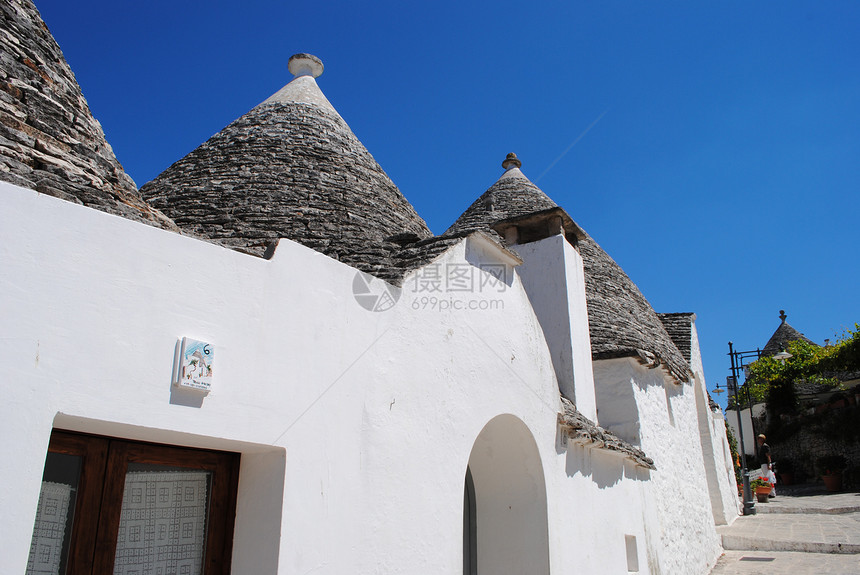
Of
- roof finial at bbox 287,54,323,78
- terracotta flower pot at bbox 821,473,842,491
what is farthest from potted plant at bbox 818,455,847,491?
roof finial at bbox 287,54,323,78

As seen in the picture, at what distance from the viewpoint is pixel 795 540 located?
35.8 feet

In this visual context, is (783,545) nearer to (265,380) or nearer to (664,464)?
(664,464)

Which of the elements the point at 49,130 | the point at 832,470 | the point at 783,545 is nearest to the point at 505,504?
the point at 49,130

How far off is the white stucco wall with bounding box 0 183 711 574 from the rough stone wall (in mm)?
714

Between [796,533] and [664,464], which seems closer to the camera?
[664,464]

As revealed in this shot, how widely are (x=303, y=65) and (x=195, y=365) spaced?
663 centimetres

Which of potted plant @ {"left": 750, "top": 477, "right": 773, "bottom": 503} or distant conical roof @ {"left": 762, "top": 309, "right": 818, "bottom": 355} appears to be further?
distant conical roof @ {"left": 762, "top": 309, "right": 818, "bottom": 355}

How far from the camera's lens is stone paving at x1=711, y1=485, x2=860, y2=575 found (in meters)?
9.53

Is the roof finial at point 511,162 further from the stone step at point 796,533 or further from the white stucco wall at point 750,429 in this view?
the white stucco wall at point 750,429

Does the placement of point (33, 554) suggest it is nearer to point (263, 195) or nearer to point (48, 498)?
point (48, 498)

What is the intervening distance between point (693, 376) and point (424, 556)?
409 inches

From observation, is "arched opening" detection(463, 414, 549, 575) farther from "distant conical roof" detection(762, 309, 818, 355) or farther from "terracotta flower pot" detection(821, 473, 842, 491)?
"distant conical roof" detection(762, 309, 818, 355)

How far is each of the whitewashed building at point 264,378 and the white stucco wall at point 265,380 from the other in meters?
0.01

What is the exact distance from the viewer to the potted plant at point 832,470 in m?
19.6
